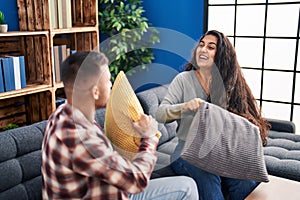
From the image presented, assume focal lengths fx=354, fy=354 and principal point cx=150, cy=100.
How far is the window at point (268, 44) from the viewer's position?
9.89 ft

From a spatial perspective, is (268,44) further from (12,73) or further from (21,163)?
(21,163)

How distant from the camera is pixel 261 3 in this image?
3084 millimetres

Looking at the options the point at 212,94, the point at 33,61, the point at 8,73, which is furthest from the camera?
the point at 33,61

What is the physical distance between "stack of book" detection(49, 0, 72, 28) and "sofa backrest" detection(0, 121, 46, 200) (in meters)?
1.38

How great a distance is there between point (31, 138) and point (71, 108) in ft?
2.30

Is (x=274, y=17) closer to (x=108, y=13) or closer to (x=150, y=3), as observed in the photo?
(x=150, y=3)

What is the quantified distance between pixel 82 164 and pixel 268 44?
8.84 ft

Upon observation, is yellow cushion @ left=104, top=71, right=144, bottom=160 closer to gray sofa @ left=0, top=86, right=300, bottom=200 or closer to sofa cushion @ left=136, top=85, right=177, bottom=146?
gray sofa @ left=0, top=86, right=300, bottom=200

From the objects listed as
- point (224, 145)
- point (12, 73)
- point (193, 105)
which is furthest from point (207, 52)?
point (12, 73)

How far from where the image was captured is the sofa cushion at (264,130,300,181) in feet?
6.38

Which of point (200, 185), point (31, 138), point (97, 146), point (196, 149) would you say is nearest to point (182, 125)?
point (196, 149)

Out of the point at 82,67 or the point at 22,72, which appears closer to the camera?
the point at 82,67

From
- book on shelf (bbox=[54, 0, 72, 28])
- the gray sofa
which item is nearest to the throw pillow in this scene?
the gray sofa

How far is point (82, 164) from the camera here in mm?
822
